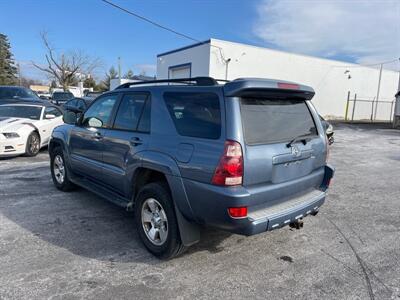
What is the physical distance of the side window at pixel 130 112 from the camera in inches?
151

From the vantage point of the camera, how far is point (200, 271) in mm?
3215

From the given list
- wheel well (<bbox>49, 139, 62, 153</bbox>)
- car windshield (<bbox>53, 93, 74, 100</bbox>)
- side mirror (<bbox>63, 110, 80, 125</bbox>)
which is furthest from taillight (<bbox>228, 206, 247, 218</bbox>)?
car windshield (<bbox>53, 93, 74, 100</bbox>)

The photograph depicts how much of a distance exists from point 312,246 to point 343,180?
3.82m

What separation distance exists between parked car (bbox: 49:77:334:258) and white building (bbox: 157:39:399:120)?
18.1 meters

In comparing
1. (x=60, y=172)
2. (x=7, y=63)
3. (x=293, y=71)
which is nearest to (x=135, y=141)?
(x=60, y=172)

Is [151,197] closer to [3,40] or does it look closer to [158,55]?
[158,55]

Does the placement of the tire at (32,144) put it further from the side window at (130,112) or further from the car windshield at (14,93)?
the car windshield at (14,93)

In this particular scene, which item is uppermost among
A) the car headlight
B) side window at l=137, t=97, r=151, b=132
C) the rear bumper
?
side window at l=137, t=97, r=151, b=132

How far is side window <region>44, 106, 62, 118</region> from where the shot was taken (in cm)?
984

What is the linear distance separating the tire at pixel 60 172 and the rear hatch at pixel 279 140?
361 cm

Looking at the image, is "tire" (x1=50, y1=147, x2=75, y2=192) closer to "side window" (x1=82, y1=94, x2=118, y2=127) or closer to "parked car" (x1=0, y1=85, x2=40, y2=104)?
"side window" (x1=82, y1=94, x2=118, y2=127)

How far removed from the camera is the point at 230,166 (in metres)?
2.77

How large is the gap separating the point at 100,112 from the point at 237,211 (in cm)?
275

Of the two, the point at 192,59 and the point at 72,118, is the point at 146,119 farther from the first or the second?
the point at 192,59
